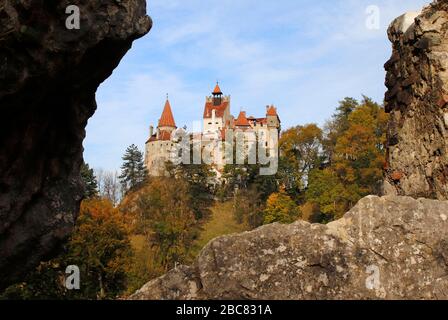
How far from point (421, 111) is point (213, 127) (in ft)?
298

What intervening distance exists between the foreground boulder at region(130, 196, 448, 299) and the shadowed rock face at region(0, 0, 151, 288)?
4145 mm

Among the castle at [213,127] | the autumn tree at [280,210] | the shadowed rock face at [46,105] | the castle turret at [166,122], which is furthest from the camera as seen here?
the castle turret at [166,122]

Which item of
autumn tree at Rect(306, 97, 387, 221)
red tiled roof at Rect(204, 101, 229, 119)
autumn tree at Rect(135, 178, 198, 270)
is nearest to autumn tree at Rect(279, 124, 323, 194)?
autumn tree at Rect(306, 97, 387, 221)

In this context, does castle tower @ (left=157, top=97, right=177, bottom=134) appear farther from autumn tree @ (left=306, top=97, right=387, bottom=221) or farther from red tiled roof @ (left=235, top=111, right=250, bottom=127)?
autumn tree @ (left=306, top=97, right=387, bottom=221)

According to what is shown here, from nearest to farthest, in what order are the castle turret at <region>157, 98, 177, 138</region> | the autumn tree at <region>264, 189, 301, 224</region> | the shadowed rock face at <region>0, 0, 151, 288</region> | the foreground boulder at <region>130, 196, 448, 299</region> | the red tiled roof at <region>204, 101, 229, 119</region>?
the foreground boulder at <region>130, 196, 448, 299</region> < the shadowed rock face at <region>0, 0, 151, 288</region> < the autumn tree at <region>264, 189, 301, 224</region> < the red tiled roof at <region>204, 101, 229, 119</region> < the castle turret at <region>157, 98, 177, 138</region>

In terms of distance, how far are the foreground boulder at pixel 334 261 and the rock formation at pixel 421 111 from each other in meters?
3.58

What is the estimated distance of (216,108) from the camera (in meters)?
104

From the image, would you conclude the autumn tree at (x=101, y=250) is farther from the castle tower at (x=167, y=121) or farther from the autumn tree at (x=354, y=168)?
the castle tower at (x=167, y=121)

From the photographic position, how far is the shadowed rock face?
8516 millimetres

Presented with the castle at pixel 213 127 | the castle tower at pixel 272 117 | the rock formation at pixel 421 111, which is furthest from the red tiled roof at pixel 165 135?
the rock formation at pixel 421 111

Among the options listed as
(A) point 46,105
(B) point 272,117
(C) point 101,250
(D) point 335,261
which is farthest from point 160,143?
(D) point 335,261

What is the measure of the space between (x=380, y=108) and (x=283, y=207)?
1481 centimetres

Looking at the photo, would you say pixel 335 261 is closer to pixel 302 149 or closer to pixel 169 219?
pixel 169 219

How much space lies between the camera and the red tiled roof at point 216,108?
102 meters
